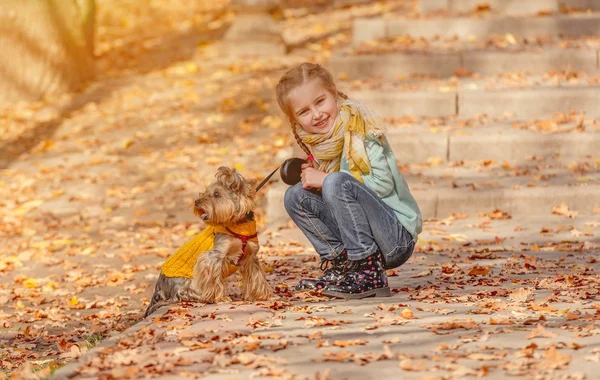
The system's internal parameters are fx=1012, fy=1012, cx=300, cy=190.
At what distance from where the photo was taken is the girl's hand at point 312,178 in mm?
5704

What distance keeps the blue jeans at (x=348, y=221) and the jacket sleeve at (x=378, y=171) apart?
0.05 m

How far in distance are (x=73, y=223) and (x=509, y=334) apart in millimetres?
5782

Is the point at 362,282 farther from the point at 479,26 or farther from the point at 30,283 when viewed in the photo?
the point at 479,26

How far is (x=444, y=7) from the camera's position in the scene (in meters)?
13.4

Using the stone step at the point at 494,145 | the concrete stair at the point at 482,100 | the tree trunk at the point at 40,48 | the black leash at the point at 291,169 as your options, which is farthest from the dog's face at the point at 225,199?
the tree trunk at the point at 40,48

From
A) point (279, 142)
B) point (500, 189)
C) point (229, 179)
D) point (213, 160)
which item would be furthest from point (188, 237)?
point (229, 179)

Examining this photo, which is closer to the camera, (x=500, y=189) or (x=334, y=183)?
(x=334, y=183)

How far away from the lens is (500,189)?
857cm

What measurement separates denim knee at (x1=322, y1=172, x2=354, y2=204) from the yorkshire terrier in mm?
445

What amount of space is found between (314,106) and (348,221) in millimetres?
669

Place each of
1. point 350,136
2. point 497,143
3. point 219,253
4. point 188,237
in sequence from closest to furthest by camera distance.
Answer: point 219,253
point 350,136
point 188,237
point 497,143

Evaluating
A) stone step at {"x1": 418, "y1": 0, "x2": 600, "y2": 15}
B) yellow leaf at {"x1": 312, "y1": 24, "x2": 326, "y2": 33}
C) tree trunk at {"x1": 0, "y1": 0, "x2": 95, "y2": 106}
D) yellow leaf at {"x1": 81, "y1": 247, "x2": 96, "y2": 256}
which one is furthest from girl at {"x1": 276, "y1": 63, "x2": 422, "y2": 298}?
yellow leaf at {"x1": 312, "y1": 24, "x2": 326, "y2": 33}

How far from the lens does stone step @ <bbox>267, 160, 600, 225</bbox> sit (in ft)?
27.8

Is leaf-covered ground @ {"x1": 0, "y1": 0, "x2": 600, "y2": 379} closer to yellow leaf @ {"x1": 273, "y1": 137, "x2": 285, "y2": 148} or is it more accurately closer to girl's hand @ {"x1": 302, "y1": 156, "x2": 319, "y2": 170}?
yellow leaf @ {"x1": 273, "y1": 137, "x2": 285, "y2": 148}
